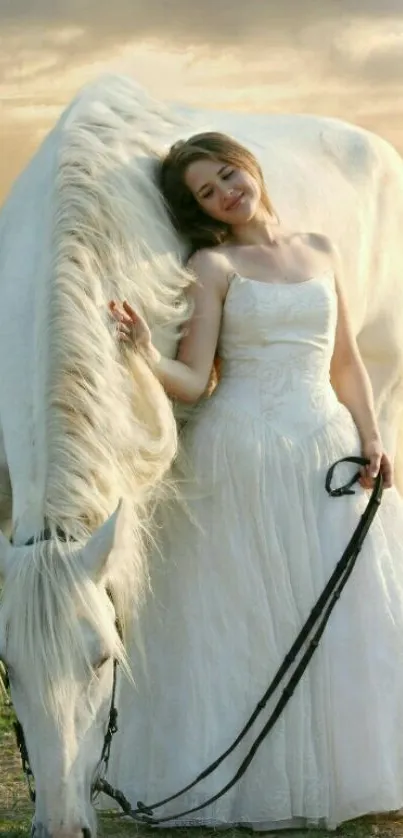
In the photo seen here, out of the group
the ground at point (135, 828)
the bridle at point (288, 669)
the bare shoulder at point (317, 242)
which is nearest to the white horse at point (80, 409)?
the bare shoulder at point (317, 242)

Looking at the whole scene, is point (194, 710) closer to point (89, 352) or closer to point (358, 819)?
point (358, 819)

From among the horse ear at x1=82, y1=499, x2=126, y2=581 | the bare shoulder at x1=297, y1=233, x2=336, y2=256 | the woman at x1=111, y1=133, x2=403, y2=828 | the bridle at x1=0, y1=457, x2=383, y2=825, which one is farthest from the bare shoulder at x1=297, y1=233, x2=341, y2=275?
the horse ear at x1=82, y1=499, x2=126, y2=581

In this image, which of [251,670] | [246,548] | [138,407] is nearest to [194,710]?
[251,670]

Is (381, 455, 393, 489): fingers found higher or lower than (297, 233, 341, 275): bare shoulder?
lower

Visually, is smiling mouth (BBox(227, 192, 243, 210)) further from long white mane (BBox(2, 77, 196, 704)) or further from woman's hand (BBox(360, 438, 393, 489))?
woman's hand (BBox(360, 438, 393, 489))

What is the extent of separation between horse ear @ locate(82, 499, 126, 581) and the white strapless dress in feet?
2.76

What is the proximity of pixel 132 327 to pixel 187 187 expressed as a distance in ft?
2.18

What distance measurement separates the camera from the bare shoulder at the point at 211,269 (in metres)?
3.91

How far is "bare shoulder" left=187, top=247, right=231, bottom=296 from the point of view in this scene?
3.91 meters

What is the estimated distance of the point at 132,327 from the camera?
11.6ft

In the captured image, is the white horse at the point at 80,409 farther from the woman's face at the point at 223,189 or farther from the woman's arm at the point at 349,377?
the woman's arm at the point at 349,377

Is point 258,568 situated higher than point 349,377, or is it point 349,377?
point 349,377

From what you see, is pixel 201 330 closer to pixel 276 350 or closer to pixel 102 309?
pixel 276 350

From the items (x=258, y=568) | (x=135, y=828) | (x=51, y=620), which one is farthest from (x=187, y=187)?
(x=135, y=828)
